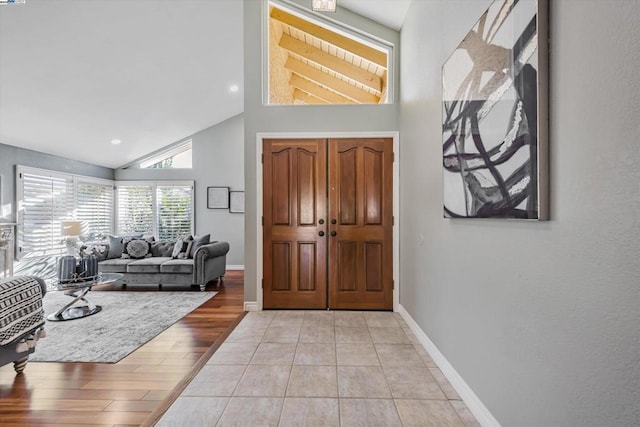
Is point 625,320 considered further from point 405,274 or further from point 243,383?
point 405,274

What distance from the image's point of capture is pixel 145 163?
7.53 metres

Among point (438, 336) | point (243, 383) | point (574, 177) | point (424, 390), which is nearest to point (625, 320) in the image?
point (574, 177)

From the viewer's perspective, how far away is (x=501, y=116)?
4.86ft

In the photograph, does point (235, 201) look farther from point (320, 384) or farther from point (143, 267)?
point (320, 384)

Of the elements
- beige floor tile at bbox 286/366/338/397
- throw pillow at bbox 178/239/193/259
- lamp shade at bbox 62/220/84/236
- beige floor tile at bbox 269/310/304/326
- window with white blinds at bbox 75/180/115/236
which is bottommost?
beige floor tile at bbox 269/310/304/326

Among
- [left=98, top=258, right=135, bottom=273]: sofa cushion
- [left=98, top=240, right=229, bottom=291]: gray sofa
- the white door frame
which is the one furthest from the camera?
[left=98, top=258, right=135, bottom=273]: sofa cushion

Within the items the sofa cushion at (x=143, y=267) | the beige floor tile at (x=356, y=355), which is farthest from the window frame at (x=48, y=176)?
the beige floor tile at (x=356, y=355)

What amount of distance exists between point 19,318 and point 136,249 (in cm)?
343

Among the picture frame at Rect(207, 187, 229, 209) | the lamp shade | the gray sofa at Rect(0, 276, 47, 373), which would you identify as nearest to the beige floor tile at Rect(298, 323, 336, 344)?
the gray sofa at Rect(0, 276, 47, 373)

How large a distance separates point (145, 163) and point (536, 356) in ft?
26.8

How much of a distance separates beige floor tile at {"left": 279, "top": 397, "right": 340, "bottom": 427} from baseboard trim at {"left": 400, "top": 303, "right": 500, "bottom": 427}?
0.78 m

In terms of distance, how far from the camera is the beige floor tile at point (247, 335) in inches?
117

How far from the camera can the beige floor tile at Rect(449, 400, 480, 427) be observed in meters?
1.76

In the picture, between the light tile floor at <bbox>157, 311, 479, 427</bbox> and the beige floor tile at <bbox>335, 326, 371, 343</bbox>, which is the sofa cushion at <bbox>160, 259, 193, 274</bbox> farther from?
the beige floor tile at <bbox>335, 326, 371, 343</bbox>
